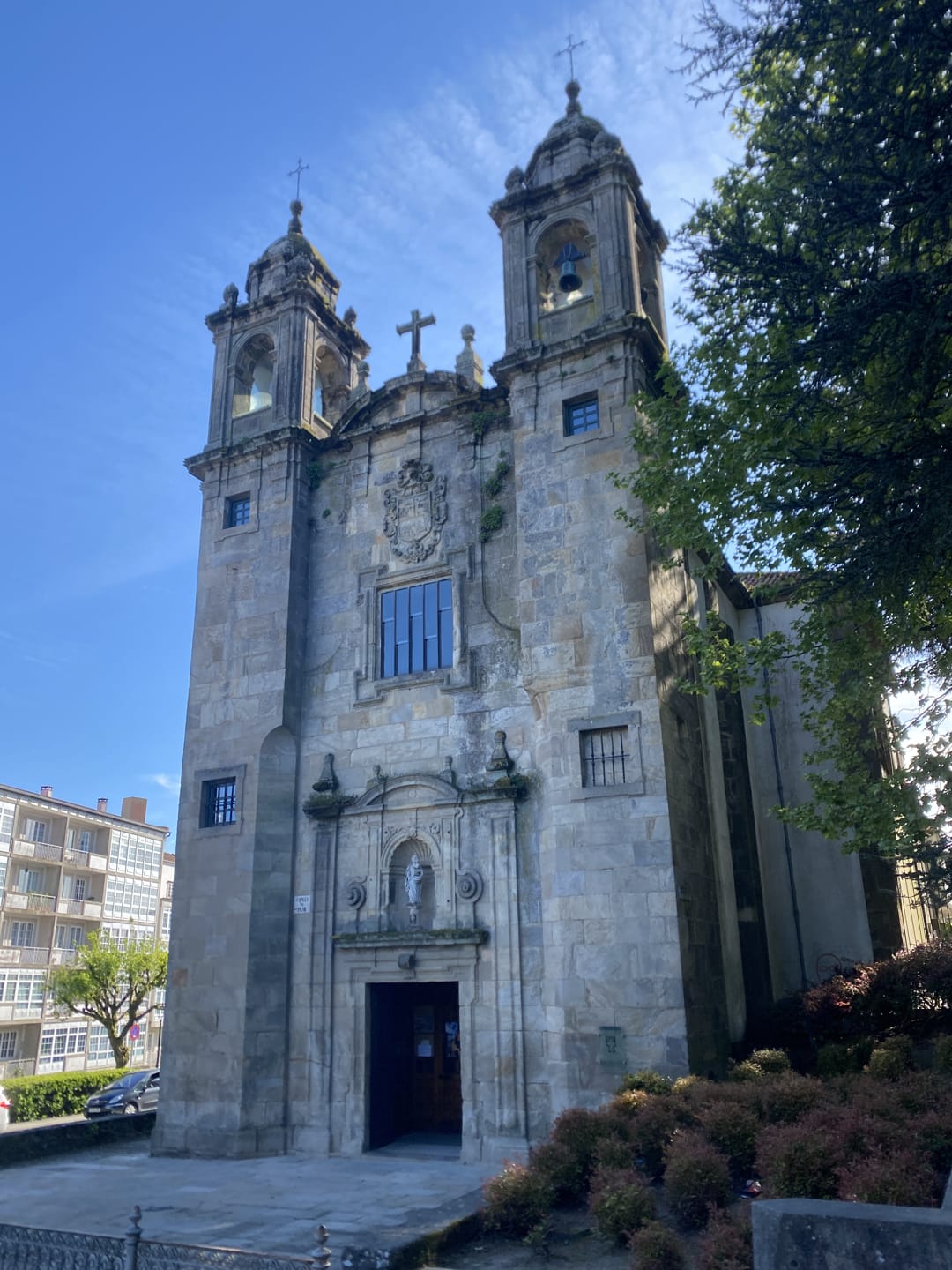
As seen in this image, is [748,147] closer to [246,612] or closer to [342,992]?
[246,612]

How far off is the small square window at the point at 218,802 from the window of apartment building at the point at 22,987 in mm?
29863

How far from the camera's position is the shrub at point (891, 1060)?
447 inches

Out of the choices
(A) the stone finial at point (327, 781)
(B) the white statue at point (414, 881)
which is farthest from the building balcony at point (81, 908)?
(B) the white statue at point (414, 881)

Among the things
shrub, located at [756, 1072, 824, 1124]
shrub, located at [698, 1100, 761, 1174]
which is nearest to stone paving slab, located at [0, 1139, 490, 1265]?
shrub, located at [698, 1100, 761, 1174]

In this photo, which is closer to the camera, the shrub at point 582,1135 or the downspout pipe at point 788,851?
the shrub at point 582,1135

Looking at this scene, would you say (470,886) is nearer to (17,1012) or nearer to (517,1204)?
(517,1204)

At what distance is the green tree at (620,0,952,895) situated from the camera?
9.18m

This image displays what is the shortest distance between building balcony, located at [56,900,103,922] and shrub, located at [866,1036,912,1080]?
4370 centimetres

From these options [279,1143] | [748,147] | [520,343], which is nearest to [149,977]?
[279,1143]

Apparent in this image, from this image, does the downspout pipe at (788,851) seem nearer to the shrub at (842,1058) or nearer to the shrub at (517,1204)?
the shrub at (842,1058)

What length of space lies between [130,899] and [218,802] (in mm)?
39927

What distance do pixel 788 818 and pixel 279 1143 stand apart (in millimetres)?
9742

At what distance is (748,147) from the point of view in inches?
457

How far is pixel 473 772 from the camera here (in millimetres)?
16125
